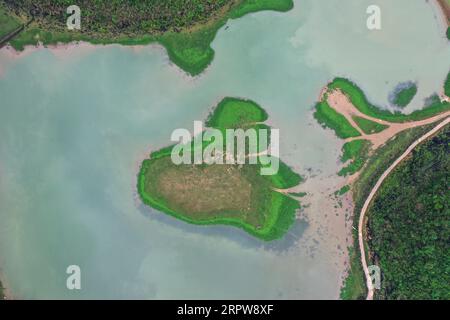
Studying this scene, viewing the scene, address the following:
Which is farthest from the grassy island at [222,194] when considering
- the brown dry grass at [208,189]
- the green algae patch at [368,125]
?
the green algae patch at [368,125]

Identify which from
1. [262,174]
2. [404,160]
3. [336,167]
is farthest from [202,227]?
[404,160]

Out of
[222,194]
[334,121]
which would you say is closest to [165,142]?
[222,194]

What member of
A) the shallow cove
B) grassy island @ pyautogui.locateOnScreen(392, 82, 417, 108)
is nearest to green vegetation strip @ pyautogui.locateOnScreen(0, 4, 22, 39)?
the shallow cove

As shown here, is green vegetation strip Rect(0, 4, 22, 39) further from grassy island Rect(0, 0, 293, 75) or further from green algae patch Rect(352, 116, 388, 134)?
green algae patch Rect(352, 116, 388, 134)

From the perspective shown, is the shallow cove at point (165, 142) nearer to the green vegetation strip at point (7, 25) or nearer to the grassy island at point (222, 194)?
the grassy island at point (222, 194)

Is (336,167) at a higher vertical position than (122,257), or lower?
higher

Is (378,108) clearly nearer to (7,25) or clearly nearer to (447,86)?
(447,86)
